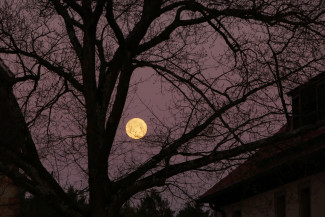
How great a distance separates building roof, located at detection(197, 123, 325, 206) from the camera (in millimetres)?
12469

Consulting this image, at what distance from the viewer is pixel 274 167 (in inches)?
→ 524

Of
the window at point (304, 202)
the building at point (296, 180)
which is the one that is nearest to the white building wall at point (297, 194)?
the building at point (296, 180)

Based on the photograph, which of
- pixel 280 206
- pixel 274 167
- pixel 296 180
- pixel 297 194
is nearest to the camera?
pixel 274 167

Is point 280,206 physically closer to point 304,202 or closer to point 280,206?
point 280,206

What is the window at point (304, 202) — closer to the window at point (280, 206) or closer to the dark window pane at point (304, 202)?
the dark window pane at point (304, 202)

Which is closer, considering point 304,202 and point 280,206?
point 304,202

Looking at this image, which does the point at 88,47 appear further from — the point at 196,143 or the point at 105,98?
the point at 196,143

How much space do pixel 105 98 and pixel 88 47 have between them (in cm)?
100

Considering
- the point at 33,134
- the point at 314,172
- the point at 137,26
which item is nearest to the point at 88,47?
the point at 137,26

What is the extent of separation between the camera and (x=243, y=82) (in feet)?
40.9

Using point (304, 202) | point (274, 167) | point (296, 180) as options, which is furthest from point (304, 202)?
point (274, 167)

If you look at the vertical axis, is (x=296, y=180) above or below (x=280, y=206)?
above

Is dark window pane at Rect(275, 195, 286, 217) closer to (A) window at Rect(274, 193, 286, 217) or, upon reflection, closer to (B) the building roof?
(A) window at Rect(274, 193, 286, 217)

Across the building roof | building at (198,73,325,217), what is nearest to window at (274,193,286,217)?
building at (198,73,325,217)
